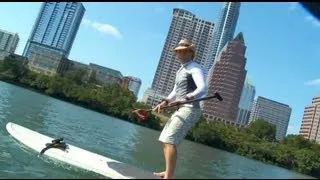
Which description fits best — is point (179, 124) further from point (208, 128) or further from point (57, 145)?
point (208, 128)

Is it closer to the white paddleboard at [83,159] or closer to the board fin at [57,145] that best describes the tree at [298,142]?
the white paddleboard at [83,159]

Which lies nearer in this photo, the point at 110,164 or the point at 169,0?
the point at 169,0

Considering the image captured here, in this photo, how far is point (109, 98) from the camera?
146 m

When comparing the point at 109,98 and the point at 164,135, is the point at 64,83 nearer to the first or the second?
the point at 109,98

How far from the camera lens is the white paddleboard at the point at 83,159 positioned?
749 centimetres

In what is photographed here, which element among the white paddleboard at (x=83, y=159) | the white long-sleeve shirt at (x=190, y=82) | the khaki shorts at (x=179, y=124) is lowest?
the white paddleboard at (x=83, y=159)

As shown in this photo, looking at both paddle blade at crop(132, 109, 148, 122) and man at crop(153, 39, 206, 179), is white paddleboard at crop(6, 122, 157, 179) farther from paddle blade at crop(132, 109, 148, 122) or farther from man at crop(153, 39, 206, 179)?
paddle blade at crop(132, 109, 148, 122)

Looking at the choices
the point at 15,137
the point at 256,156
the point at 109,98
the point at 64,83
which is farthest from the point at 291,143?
the point at 15,137

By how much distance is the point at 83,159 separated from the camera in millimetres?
9812

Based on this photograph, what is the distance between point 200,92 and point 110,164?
264 centimetres

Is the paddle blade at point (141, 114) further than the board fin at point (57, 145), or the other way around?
the board fin at point (57, 145)

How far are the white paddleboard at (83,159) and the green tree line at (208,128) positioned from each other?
97.3 metres

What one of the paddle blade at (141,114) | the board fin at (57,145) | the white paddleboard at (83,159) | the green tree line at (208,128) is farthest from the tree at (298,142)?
the paddle blade at (141,114)

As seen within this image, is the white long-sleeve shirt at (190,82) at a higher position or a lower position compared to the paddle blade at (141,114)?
higher
